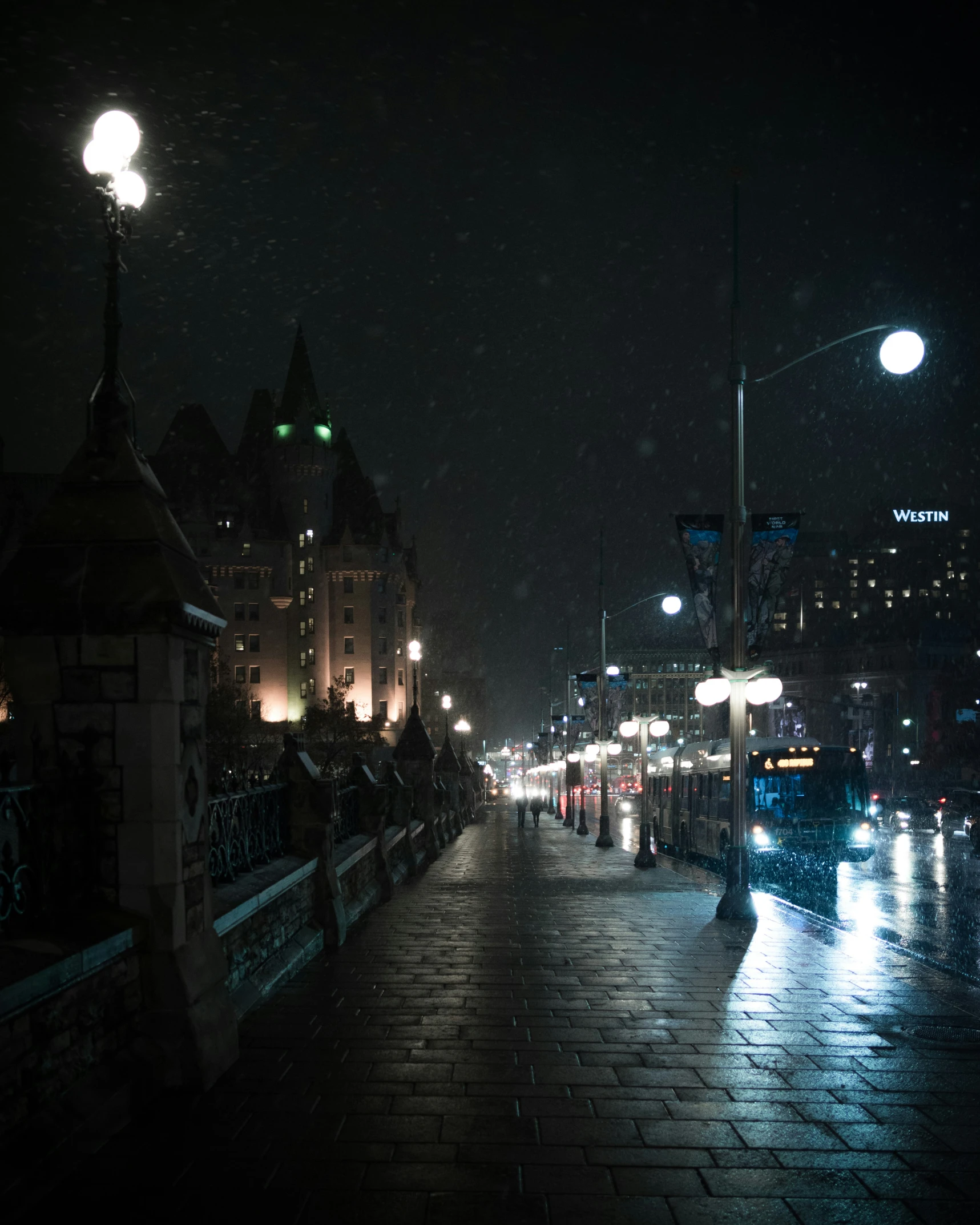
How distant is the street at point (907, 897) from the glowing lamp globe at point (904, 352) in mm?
6867

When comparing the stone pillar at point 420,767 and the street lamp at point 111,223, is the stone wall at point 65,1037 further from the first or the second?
the stone pillar at point 420,767

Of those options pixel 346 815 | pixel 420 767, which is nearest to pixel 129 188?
pixel 346 815

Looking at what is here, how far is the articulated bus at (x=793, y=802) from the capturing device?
92.6 ft

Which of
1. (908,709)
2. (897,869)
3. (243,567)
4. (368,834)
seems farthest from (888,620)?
(368,834)

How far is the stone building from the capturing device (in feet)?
388

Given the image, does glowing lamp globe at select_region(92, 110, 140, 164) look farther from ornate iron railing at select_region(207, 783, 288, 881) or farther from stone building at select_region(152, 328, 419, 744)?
stone building at select_region(152, 328, 419, 744)

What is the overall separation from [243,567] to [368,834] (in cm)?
10343

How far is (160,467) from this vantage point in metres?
124

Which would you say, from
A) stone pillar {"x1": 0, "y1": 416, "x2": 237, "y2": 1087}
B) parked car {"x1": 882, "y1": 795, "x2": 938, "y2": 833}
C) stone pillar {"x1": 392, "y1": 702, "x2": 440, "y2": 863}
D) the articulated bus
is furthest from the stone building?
stone pillar {"x1": 0, "y1": 416, "x2": 237, "y2": 1087}

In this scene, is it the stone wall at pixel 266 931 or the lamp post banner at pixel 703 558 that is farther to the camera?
the lamp post banner at pixel 703 558

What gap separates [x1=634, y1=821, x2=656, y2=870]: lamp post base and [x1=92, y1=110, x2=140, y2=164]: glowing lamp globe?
2048 centimetres

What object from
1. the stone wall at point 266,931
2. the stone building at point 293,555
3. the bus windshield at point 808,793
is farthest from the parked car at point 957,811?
the stone building at point 293,555

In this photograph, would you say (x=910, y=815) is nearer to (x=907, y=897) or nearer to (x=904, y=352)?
(x=907, y=897)

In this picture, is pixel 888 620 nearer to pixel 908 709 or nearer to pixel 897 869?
pixel 908 709
